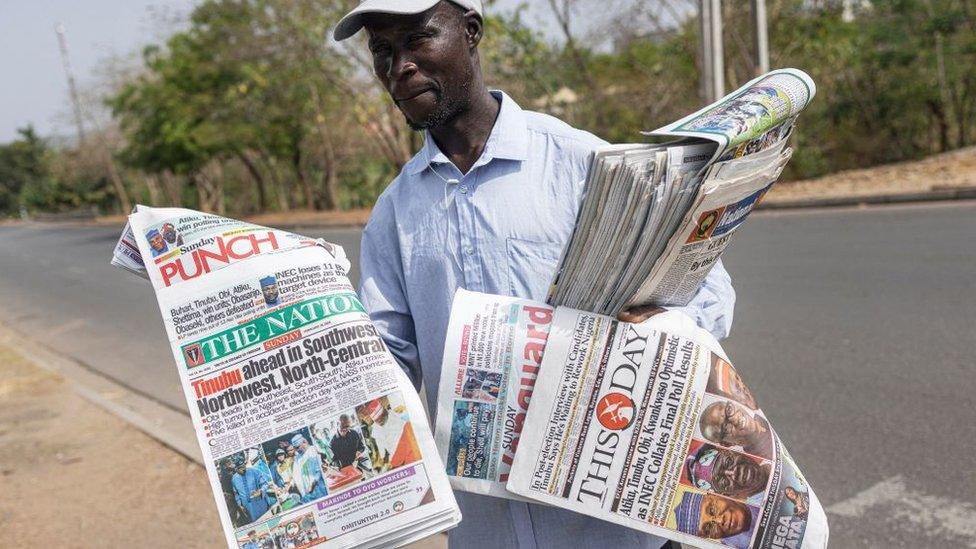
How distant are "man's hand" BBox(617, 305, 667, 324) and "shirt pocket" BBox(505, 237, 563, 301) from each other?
195 millimetres

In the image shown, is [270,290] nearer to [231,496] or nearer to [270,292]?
[270,292]

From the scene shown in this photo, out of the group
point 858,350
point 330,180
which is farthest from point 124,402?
point 330,180

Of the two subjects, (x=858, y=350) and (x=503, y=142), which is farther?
(x=858, y=350)

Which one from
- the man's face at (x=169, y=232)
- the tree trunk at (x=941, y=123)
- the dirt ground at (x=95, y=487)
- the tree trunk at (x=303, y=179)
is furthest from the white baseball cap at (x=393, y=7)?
the tree trunk at (x=303, y=179)

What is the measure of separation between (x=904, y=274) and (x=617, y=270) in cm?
625

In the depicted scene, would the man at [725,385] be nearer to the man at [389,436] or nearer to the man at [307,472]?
the man at [389,436]

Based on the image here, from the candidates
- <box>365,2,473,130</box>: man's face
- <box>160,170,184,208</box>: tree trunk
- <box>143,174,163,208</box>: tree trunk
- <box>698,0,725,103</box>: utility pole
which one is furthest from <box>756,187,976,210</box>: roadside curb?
<box>143,174,163,208</box>: tree trunk

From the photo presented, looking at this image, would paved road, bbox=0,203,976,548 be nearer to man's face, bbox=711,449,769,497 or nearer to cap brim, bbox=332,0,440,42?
man's face, bbox=711,449,769,497

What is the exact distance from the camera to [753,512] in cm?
127

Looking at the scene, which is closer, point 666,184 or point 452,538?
point 666,184

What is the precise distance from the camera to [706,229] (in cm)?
124

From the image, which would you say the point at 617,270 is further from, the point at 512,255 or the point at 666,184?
the point at 512,255

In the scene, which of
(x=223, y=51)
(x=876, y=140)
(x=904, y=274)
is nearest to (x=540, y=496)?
(x=904, y=274)

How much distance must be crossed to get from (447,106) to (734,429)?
2.33ft
